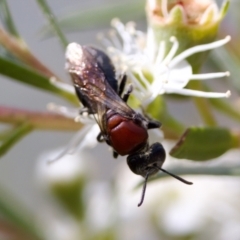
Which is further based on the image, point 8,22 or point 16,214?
point 16,214

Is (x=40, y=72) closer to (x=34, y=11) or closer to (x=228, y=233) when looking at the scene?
(x=228, y=233)

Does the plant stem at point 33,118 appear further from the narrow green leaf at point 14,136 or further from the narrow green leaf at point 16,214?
the narrow green leaf at point 16,214

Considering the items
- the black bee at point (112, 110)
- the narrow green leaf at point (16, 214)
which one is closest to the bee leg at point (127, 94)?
the black bee at point (112, 110)

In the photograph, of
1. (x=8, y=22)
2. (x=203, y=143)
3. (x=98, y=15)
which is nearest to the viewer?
(x=203, y=143)

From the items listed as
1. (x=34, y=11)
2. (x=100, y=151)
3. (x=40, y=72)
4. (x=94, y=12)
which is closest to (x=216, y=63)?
(x=94, y=12)

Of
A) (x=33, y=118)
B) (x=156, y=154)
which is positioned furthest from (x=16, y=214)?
(x=156, y=154)

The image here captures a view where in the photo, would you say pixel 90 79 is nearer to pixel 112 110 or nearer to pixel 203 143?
pixel 112 110
